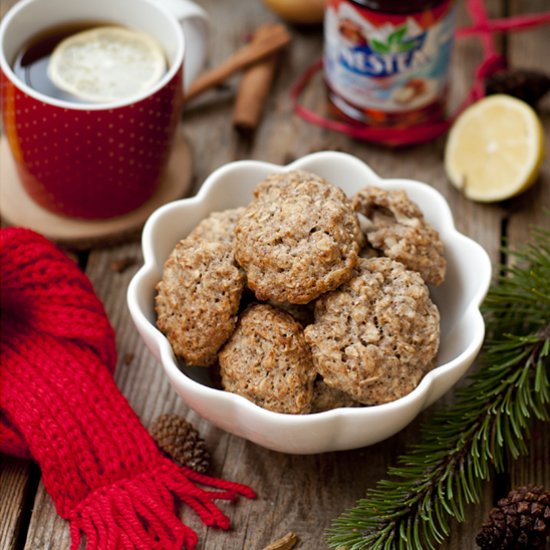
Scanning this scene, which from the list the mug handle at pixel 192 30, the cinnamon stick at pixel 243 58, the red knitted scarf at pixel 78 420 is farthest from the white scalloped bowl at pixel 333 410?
the cinnamon stick at pixel 243 58

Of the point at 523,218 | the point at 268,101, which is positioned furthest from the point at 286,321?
the point at 268,101

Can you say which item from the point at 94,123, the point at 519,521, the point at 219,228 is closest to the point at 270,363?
the point at 219,228

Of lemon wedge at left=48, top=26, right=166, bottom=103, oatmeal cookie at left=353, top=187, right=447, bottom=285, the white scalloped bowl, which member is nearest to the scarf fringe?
the white scalloped bowl

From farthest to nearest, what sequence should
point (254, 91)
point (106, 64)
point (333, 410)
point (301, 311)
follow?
point (254, 91) → point (106, 64) → point (301, 311) → point (333, 410)

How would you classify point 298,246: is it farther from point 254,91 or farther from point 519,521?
point 254,91

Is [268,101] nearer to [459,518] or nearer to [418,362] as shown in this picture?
[418,362]

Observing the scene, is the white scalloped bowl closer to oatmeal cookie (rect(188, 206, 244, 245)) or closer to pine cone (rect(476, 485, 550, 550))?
oatmeal cookie (rect(188, 206, 244, 245))
